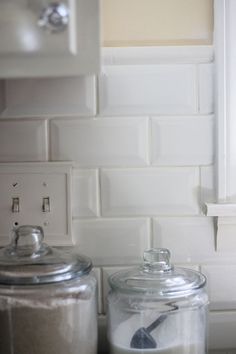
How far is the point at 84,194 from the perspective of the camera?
3.14 ft

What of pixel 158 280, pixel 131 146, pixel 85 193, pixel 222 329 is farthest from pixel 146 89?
pixel 222 329

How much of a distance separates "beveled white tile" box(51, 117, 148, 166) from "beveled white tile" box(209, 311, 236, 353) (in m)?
0.32

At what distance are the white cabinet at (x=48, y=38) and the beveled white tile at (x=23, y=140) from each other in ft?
0.82

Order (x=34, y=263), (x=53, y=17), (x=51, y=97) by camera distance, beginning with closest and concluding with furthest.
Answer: (x=53, y=17) < (x=34, y=263) < (x=51, y=97)

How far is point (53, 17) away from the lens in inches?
26.4

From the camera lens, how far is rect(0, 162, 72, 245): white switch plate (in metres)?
0.94

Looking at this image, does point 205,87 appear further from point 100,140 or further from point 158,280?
point 158,280

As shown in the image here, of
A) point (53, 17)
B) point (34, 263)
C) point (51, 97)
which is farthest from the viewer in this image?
point (51, 97)

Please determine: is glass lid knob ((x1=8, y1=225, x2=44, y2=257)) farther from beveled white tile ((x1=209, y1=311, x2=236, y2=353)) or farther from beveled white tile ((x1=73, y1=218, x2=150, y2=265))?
beveled white tile ((x1=209, y1=311, x2=236, y2=353))

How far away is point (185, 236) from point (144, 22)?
0.38 m

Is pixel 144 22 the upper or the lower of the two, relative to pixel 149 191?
upper

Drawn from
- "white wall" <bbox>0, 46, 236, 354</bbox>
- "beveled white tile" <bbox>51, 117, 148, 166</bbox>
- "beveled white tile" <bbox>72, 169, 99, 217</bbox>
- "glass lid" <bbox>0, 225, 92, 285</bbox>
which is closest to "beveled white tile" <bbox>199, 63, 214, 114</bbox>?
"white wall" <bbox>0, 46, 236, 354</bbox>

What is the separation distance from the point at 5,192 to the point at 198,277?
361 millimetres

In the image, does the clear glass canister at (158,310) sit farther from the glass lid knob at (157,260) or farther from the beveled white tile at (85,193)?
the beveled white tile at (85,193)
